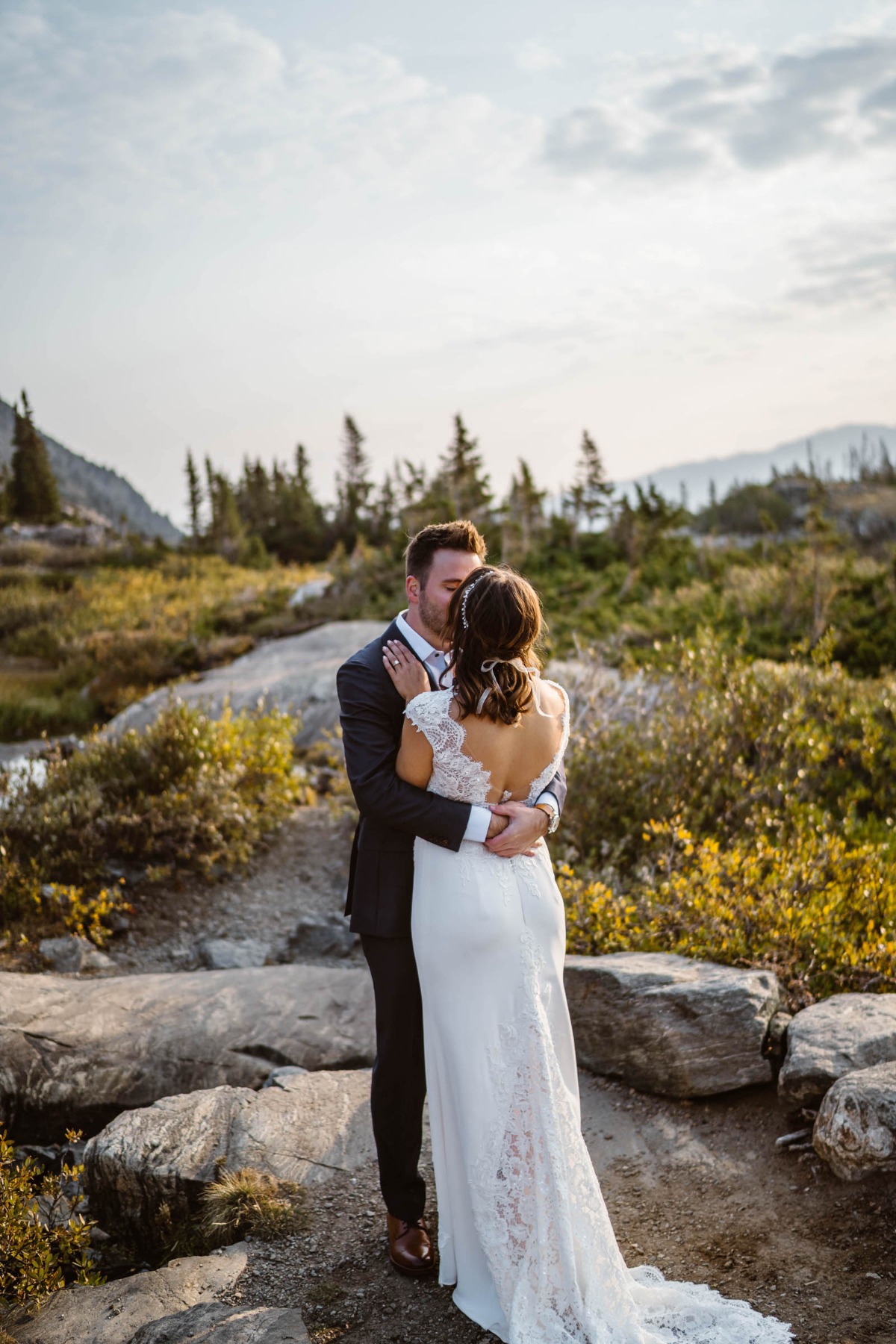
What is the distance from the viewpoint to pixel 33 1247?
3.41 metres

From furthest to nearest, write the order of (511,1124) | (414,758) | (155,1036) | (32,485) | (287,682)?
(32,485), (287,682), (155,1036), (414,758), (511,1124)

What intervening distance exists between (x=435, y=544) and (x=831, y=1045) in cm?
293

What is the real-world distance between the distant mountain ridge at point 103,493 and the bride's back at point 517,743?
41480mm

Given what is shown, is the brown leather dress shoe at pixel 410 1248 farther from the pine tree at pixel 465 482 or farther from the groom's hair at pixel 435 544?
the pine tree at pixel 465 482

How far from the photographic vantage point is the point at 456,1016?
122 inches

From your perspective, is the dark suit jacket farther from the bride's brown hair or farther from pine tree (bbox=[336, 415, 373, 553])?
pine tree (bbox=[336, 415, 373, 553])

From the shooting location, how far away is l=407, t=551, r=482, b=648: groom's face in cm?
336

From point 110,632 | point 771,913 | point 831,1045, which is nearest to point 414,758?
point 831,1045

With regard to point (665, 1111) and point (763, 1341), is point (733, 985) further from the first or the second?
point (763, 1341)

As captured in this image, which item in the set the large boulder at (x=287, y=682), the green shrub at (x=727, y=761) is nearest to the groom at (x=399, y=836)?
the green shrub at (x=727, y=761)

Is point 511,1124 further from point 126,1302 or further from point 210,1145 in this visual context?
point 210,1145

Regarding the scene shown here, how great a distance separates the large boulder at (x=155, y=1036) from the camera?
→ 189 inches

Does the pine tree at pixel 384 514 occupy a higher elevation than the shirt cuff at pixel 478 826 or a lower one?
higher

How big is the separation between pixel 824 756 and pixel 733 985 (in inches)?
112
